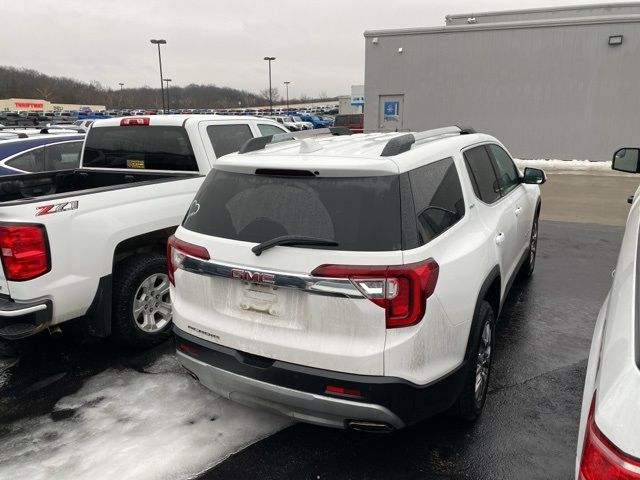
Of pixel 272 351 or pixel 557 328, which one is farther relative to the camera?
pixel 557 328

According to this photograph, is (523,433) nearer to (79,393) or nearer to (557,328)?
(557,328)

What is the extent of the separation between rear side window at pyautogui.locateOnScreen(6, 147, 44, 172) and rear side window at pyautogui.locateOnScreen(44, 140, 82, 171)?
73 millimetres

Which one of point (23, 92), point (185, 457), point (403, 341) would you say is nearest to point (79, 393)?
point (185, 457)

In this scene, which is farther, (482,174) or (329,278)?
(482,174)

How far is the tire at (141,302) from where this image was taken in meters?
3.96

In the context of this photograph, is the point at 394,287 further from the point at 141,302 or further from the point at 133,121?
the point at 133,121

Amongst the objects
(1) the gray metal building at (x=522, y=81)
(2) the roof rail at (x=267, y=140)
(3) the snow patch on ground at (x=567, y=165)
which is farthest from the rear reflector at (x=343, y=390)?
(1) the gray metal building at (x=522, y=81)

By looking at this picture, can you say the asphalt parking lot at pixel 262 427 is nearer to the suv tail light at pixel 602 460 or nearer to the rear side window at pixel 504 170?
the rear side window at pixel 504 170

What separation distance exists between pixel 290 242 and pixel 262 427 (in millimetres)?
1376

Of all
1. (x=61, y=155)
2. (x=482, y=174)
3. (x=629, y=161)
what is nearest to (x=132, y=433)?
(x=482, y=174)

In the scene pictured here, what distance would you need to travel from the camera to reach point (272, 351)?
253cm

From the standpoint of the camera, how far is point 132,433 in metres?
3.09

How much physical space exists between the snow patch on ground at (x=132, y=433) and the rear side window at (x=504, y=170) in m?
2.68

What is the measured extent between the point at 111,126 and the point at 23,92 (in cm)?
11251
